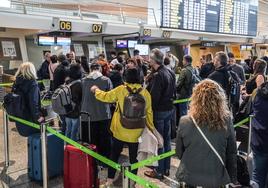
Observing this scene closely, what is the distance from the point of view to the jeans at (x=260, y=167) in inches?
118

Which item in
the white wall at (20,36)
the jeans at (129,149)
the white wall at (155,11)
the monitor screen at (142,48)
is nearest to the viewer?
the jeans at (129,149)

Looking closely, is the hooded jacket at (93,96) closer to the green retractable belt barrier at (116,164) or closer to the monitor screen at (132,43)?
the green retractable belt barrier at (116,164)

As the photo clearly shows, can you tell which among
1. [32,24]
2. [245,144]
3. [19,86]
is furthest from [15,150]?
[32,24]

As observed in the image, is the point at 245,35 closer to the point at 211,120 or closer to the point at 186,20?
the point at 186,20

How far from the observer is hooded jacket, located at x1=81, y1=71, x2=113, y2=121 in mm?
3918

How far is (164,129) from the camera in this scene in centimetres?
387

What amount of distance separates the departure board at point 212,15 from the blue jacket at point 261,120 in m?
8.68

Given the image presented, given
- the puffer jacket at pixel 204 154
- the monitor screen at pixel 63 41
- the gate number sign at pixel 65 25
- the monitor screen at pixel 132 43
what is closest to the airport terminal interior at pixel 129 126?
the puffer jacket at pixel 204 154

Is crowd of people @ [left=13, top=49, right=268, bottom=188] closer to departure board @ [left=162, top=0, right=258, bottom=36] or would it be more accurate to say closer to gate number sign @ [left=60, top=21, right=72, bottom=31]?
gate number sign @ [left=60, top=21, right=72, bottom=31]

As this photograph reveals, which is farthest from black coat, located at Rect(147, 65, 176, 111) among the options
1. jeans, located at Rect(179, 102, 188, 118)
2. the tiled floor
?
jeans, located at Rect(179, 102, 188, 118)

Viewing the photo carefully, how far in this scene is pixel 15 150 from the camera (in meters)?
4.98

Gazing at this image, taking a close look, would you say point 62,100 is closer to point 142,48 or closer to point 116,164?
point 116,164

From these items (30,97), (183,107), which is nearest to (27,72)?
(30,97)

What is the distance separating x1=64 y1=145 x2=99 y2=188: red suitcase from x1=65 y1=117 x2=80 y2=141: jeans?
27.9 inches
